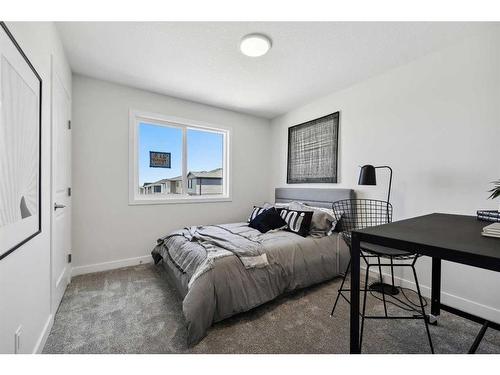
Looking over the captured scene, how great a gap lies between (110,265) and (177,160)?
1705 mm

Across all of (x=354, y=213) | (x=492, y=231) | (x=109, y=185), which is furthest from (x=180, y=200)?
(x=492, y=231)

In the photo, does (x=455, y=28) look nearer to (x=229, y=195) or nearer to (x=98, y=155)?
(x=229, y=195)

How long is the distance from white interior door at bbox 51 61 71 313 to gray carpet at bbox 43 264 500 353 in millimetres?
281

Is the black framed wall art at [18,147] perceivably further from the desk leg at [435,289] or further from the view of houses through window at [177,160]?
the desk leg at [435,289]

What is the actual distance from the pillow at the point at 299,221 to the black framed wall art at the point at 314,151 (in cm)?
76

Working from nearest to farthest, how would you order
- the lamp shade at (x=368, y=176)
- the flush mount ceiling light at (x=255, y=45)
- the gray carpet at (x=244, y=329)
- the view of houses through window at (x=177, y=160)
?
the gray carpet at (x=244, y=329) < the flush mount ceiling light at (x=255, y=45) < the lamp shade at (x=368, y=176) < the view of houses through window at (x=177, y=160)

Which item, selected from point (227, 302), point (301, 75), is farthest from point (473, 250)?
point (301, 75)

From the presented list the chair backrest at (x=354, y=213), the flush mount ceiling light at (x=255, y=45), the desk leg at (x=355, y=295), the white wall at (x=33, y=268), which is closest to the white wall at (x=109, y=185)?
the white wall at (x=33, y=268)

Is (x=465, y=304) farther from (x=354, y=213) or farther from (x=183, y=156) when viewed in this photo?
(x=183, y=156)

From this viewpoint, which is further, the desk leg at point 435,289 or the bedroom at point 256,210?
the desk leg at point 435,289

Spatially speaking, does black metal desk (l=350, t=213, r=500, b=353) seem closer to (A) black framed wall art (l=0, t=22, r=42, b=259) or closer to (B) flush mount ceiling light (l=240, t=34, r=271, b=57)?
(A) black framed wall art (l=0, t=22, r=42, b=259)

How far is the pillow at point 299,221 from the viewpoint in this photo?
8.73 feet

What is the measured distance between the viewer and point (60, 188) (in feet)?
6.79

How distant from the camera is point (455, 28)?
6.07ft
